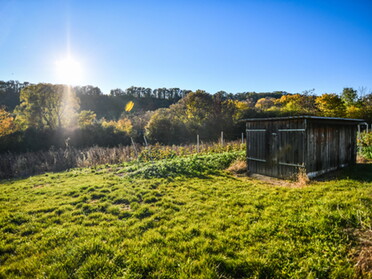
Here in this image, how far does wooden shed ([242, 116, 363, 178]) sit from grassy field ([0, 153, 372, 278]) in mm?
1252

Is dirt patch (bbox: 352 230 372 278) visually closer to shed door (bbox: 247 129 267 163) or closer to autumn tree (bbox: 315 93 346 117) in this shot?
shed door (bbox: 247 129 267 163)

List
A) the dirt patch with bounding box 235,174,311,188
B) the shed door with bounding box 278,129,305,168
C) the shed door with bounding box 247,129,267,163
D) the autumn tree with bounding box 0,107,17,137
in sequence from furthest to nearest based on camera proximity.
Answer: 1. the autumn tree with bounding box 0,107,17,137
2. the shed door with bounding box 247,129,267,163
3. the shed door with bounding box 278,129,305,168
4. the dirt patch with bounding box 235,174,311,188

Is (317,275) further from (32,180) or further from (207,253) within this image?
(32,180)

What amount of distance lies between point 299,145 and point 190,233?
5581 millimetres

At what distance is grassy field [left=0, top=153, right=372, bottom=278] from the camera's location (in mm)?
2771

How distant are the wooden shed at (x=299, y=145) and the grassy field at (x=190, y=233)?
125 centimetres

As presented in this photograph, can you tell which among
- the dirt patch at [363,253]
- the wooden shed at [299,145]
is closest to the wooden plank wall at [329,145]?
the wooden shed at [299,145]

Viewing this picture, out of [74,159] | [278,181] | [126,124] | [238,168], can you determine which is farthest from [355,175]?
[126,124]

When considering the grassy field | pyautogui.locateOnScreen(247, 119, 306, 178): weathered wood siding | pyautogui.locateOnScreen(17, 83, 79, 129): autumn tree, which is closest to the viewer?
the grassy field

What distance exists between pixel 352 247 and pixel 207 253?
89.9 inches

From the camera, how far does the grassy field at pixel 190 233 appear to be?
9.09 ft

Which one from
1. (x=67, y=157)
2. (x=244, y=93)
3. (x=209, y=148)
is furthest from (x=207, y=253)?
(x=244, y=93)

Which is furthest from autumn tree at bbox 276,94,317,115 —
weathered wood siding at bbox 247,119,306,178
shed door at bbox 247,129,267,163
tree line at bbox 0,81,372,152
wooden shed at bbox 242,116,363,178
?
weathered wood siding at bbox 247,119,306,178

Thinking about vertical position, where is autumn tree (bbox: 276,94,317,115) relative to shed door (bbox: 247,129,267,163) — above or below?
above
